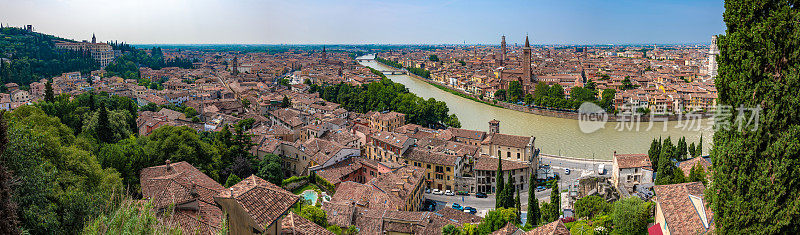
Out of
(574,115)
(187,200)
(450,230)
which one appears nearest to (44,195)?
(187,200)

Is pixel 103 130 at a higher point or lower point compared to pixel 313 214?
higher

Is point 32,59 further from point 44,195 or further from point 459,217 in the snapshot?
point 44,195

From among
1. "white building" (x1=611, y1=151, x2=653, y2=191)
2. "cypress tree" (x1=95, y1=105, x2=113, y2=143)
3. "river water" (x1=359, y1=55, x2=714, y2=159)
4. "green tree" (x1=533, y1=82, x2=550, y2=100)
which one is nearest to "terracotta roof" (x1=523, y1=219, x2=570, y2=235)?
"white building" (x1=611, y1=151, x2=653, y2=191)

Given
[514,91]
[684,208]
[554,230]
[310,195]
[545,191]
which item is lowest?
[545,191]

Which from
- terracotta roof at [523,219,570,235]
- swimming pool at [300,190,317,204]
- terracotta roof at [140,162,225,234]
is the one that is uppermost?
terracotta roof at [140,162,225,234]

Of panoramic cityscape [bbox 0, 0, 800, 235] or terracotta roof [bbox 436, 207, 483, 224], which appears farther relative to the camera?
terracotta roof [bbox 436, 207, 483, 224]

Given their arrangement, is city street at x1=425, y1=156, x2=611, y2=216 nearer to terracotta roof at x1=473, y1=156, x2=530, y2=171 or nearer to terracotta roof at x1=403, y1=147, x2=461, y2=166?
terracotta roof at x1=473, y1=156, x2=530, y2=171

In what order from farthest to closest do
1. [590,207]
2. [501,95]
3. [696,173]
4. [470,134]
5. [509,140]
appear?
1. [501,95]
2. [470,134]
3. [509,140]
4. [696,173]
5. [590,207]

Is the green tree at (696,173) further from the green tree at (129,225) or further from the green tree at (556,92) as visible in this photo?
the green tree at (556,92)
